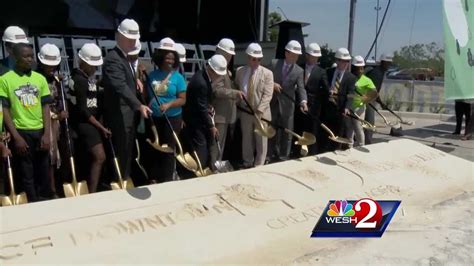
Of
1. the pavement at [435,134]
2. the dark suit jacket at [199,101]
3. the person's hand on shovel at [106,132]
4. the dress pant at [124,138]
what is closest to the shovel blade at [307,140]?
the dark suit jacket at [199,101]

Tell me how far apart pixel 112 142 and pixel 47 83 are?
25.9 inches

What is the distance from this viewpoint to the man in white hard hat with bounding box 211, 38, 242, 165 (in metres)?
4.82

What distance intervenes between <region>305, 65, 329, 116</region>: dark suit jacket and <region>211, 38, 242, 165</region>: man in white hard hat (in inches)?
46.8

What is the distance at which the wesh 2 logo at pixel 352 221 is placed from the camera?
3475 mm

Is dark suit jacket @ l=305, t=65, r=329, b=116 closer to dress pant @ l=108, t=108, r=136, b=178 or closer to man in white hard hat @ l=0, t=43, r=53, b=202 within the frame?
dress pant @ l=108, t=108, r=136, b=178

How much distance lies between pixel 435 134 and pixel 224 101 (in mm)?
7017

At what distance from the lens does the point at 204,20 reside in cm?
882

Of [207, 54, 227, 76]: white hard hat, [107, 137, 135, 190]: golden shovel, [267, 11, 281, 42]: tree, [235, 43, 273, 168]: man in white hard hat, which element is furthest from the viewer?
[267, 11, 281, 42]: tree

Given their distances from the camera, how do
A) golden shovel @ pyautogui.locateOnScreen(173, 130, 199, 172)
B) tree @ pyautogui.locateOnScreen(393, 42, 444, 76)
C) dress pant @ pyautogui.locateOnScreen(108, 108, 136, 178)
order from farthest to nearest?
tree @ pyautogui.locateOnScreen(393, 42, 444, 76)
golden shovel @ pyautogui.locateOnScreen(173, 130, 199, 172)
dress pant @ pyautogui.locateOnScreen(108, 108, 136, 178)

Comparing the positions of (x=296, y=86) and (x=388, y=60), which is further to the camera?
(x=388, y=60)

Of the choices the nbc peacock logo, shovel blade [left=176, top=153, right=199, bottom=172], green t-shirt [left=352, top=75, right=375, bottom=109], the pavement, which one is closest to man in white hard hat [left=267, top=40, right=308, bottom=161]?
green t-shirt [left=352, top=75, right=375, bottom=109]

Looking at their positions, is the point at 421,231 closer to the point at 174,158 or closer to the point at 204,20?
the point at 174,158

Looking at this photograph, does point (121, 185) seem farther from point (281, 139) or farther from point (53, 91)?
point (281, 139)

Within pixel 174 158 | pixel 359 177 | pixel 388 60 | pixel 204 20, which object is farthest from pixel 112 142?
pixel 204 20
